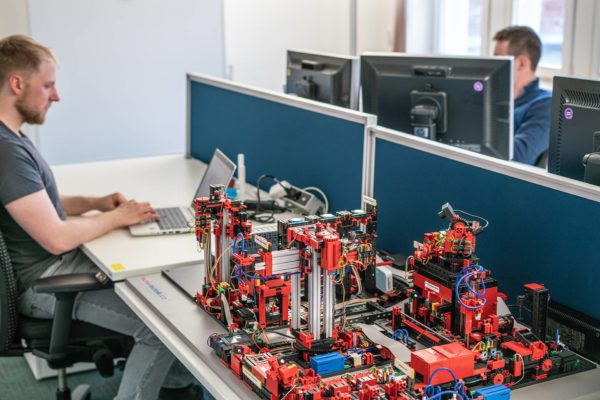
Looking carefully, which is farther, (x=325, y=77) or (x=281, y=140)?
(x=325, y=77)

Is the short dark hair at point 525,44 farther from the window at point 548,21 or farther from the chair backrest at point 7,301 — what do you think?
the chair backrest at point 7,301

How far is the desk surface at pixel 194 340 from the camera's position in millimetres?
1567

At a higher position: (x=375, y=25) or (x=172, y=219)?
(x=375, y=25)

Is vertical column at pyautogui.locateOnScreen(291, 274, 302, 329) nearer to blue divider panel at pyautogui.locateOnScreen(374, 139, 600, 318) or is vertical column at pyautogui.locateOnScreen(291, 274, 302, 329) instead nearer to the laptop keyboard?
blue divider panel at pyautogui.locateOnScreen(374, 139, 600, 318)

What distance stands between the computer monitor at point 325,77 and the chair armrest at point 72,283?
4.13 ft

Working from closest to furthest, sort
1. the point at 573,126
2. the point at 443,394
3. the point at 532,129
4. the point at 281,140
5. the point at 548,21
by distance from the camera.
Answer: the point at 443,394, the point at 573,126, the point at 281,140, the point at 532,129, the point at 548,21

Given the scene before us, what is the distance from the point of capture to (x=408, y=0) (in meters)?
5.48

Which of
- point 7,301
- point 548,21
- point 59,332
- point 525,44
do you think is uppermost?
point 548,21

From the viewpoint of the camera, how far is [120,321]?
2393mm

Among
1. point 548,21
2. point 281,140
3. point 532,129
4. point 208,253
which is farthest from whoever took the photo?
point 548,21

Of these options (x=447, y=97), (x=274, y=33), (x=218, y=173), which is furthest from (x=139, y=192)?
(x=274, y=33)

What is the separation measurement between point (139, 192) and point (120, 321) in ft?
A: 2.85

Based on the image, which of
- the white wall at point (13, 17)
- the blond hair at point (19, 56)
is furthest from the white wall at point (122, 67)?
the blond hair at point (19, 56)

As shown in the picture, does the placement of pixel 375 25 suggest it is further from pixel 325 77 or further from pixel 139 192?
pixel 139 192
